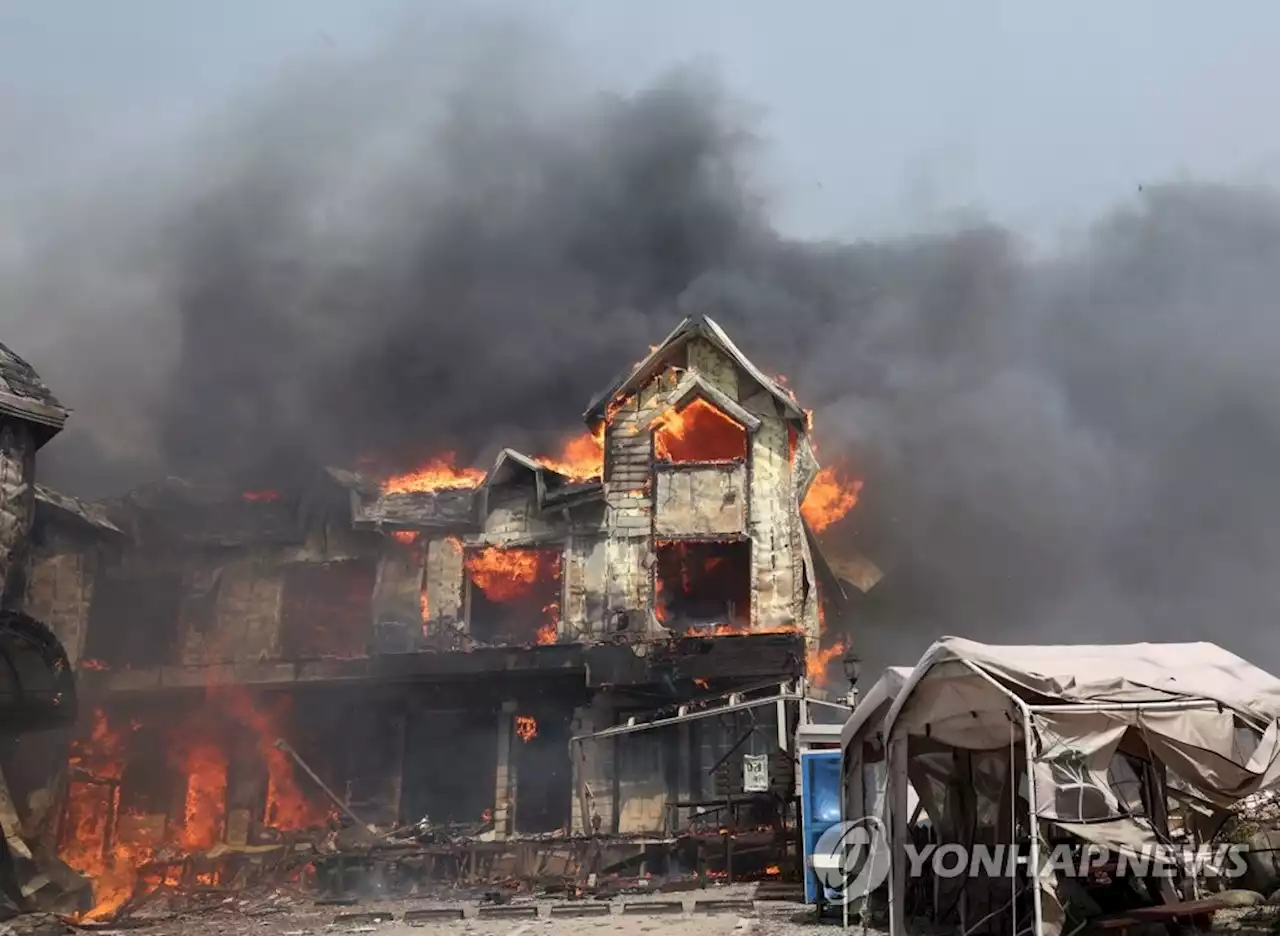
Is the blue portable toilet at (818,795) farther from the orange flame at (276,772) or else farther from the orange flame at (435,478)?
the orange flame at (435,478)

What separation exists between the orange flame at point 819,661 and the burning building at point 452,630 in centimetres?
54

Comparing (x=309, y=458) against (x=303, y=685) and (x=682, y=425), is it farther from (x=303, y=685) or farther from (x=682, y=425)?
(x=682, y=425)

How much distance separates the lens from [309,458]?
31828 millimetres

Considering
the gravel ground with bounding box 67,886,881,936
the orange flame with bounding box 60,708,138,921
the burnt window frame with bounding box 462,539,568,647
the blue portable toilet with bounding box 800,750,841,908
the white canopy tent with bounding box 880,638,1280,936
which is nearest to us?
the white canopy tent with bounding box 880,638,1280,936

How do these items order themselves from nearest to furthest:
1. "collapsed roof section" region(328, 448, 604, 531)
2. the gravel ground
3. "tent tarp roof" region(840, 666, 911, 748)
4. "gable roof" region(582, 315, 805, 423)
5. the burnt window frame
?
"tent tarp roof" region(840, 666, 911, 748)
the gravel ground
the burnt window frame
"collapsed roof section" region(328, 448, 604, 531)
"gable roof" region(582, 315, 805, 423)

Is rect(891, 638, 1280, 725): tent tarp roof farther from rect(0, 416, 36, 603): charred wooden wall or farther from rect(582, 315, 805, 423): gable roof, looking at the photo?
rect(0, 416, 36, 603): charred wooden wall

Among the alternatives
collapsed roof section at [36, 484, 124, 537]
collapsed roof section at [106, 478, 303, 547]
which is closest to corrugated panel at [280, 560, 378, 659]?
collapsed roof section at [106, 478, 303, 547]

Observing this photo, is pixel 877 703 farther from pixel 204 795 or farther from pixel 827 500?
pixel 827 500

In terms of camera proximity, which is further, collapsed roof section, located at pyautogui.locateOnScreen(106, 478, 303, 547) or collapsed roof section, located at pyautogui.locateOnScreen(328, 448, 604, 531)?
collapsed roof section, located at pyautogui.locateOnScreen(106, 478, 303, 547)

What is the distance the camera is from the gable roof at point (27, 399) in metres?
24.7

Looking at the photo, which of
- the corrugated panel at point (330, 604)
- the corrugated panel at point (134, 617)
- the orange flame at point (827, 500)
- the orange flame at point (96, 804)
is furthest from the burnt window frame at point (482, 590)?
the orange flame at point (96, 804)

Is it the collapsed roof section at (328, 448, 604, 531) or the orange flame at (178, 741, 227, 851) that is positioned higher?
the collapsed roof section at (328, 448, 604, 531)

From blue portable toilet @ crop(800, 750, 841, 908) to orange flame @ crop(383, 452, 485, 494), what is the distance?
663 inches

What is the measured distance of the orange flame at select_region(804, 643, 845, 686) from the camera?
90.4ft
